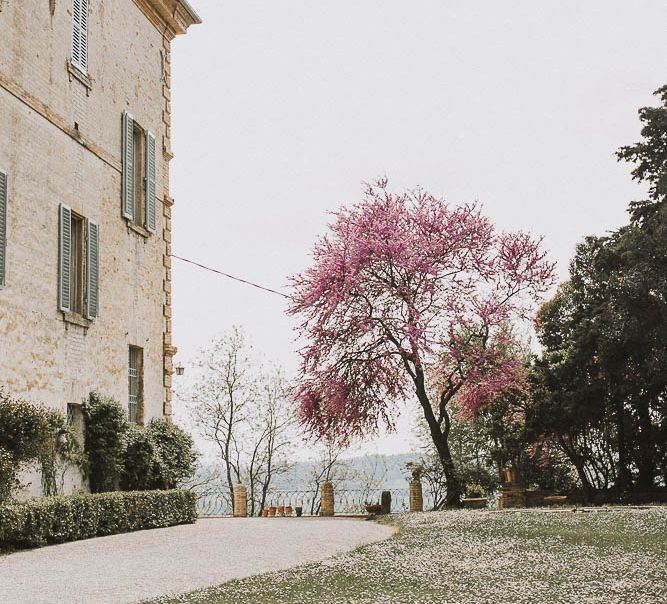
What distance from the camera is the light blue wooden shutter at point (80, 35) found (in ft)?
60.5

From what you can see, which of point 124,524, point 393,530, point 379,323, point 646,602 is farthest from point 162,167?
point 646,602

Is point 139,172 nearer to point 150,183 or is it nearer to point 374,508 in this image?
point 150,183

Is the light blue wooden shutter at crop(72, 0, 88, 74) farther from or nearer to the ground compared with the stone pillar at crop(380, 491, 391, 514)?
farther from the ground

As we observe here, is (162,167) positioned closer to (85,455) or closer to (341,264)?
(341,264)

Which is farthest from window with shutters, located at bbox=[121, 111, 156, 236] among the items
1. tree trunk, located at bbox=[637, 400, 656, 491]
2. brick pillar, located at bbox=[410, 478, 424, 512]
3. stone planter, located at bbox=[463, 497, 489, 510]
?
tree trunk, located at bbox=[637, 400, 656, 491]

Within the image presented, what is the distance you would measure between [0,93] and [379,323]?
41.5 feet

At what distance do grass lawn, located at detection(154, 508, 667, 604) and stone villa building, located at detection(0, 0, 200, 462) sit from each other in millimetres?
7227

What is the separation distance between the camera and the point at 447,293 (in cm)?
2609

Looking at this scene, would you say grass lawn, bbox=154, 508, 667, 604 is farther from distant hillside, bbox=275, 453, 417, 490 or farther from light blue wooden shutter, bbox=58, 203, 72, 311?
distant hillside, bbox=275, 453, 417, 490

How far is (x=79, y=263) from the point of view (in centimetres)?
1827

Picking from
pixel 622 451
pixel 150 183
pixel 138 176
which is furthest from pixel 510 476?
pixel 138 176

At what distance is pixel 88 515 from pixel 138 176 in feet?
28.7

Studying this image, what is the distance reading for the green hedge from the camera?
1359 cm

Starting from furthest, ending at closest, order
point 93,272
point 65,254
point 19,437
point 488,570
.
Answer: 1. point 93,272
2. point 65,254
3. point 19,437
4. point 488,570
